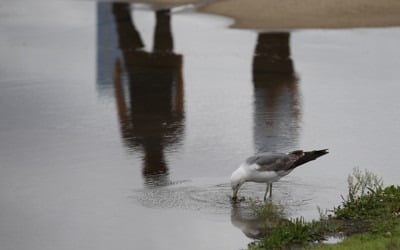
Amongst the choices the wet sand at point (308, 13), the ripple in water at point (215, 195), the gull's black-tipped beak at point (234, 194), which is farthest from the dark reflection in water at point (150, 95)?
the wet sand at point (308, 13)

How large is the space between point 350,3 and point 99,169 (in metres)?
11.7

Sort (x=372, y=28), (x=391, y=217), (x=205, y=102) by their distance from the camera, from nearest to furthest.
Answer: (x=391, y=217) < (x=205, y=102) < (x=372, y=28)

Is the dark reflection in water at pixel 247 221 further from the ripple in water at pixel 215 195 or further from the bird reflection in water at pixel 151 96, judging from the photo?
the bird reflection in water at pixel 151 96

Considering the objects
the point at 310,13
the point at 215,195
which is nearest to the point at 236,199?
the point at 215,195

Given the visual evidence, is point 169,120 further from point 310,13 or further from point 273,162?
point 310,13

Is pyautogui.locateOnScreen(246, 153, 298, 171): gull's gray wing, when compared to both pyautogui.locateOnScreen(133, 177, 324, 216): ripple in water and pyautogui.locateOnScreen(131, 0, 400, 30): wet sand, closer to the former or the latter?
pyautogui.locateOnScreen(133, 177, 324, 216): ripple in water

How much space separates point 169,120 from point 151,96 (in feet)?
4.61

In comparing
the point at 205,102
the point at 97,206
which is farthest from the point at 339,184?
the point at 205,102

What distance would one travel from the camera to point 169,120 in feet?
52.8

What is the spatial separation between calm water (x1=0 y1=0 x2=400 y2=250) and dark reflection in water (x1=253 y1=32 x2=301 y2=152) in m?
0.03

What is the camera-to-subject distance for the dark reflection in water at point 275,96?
15062mm

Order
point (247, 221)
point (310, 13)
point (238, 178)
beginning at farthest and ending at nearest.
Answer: point (310, 13)
point (238, 178)
point (247, 221)

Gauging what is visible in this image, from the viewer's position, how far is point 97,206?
484 inches

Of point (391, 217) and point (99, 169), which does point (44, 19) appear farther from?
point (391, 217)
